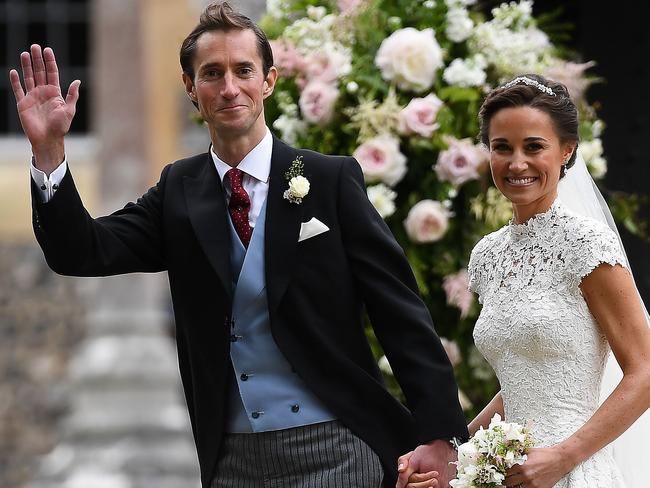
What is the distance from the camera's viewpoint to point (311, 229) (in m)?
4.11

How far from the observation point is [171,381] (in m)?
12.9

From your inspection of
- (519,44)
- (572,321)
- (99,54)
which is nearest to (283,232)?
(572,321)

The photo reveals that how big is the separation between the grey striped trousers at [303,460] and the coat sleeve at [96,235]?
510 mm

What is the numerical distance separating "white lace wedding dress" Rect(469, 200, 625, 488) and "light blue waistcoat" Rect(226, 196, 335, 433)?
463 mm

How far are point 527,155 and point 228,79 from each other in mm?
751

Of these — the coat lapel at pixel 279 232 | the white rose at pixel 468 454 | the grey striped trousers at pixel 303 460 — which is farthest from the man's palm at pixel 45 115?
the white rose at pixel 468 454

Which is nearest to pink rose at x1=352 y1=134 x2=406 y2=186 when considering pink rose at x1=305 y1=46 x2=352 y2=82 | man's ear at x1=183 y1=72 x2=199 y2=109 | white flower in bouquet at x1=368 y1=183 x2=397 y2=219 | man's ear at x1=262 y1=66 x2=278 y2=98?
white flower in bouquet at x1=368 y1=183 x2=397 y2=219

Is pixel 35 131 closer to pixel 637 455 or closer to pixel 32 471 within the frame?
pixel 637 455

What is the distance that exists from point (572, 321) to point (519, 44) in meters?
2.26

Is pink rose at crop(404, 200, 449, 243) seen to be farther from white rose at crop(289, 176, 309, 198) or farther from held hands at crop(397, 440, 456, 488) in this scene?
held hands at crop(397, 440, 456, 488)

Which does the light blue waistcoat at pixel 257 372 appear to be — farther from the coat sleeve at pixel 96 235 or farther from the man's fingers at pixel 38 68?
the man's fingers at pixel 38 68

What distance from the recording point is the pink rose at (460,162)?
18.2 feet

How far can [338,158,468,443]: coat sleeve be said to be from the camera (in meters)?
4.01

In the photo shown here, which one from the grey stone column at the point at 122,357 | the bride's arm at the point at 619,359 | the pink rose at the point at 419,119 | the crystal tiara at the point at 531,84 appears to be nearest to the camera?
the bride's arm at the point at 619,359
